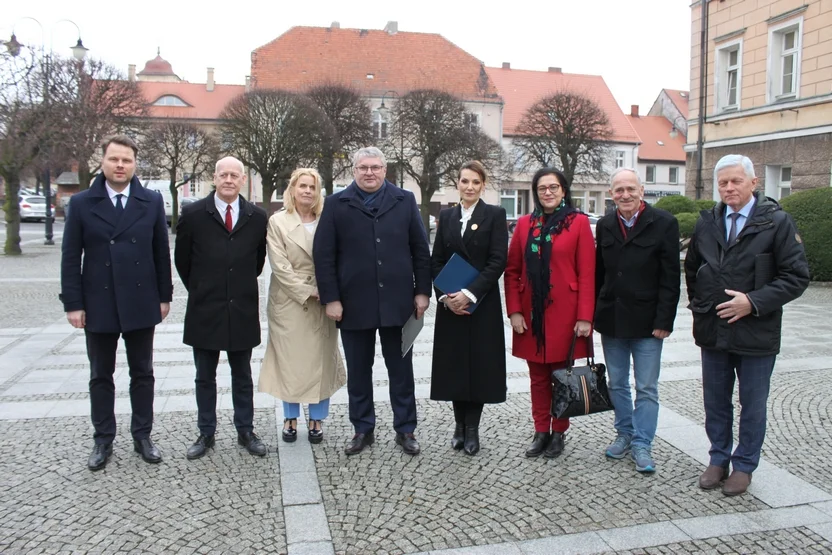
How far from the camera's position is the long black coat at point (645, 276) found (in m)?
4.50

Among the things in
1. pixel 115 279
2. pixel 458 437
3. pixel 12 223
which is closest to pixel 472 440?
pixel 458 437

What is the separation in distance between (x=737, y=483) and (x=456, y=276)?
2.16 metres

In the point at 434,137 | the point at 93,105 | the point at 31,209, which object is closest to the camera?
the point at 93,105

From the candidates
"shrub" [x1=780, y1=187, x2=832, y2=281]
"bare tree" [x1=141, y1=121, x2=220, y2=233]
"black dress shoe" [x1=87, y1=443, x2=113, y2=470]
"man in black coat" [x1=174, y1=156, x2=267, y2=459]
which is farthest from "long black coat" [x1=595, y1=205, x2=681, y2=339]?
"bare tree" [x1=141, y1=121, x2=220, y2=233]

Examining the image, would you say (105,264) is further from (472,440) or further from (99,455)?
(472,440)

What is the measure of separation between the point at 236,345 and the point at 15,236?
19.9m

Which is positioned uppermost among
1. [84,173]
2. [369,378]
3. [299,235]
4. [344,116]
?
[344,116]

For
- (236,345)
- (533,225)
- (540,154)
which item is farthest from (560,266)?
(540,154)

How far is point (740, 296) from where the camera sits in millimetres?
4035

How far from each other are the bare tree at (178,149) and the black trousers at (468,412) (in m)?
32.1

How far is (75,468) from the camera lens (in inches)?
183

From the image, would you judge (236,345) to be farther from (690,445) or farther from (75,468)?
(690,445)

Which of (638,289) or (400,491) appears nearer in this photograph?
(400,491)

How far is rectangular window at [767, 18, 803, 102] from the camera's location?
18.9m
